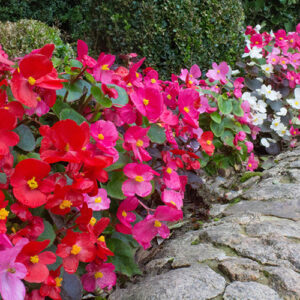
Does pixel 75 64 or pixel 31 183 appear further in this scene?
pixel 75 64

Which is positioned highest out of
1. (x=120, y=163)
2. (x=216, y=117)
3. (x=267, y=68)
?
(x=120, y=163)

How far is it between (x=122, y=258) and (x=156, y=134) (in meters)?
0.45

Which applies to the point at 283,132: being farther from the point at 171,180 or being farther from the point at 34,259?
the point at 34,259

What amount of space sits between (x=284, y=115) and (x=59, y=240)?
91.7 inches

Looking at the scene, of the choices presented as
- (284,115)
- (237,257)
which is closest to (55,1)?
(284,115)

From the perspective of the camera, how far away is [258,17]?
5566 millimetres

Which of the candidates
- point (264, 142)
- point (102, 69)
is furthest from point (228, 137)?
point (102, 69)

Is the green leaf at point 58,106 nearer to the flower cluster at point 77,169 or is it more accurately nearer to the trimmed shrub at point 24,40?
the flower cluster at point 77,169

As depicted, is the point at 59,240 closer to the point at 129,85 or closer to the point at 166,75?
the point at 129,85

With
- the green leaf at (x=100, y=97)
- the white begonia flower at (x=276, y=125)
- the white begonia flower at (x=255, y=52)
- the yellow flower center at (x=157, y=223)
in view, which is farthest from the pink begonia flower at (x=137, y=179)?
the white begonia flower at (x=255, y=52)

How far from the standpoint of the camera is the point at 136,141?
3.97ft

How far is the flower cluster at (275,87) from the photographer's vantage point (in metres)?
2.89

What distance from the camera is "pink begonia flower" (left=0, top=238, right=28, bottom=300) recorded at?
0.80m

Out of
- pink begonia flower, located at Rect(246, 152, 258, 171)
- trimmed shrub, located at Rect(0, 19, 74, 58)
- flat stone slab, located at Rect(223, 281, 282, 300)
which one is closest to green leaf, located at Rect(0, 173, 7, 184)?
flat stone slab, located at Rect(223, 281, 282, 300)
